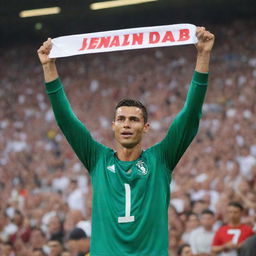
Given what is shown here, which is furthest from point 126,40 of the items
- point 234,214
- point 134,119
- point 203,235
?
point 203,235

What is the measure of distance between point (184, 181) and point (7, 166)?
539 centimetres

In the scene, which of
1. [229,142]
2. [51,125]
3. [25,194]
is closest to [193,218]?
[229,142]

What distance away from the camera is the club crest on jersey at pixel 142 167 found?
3.52 metres

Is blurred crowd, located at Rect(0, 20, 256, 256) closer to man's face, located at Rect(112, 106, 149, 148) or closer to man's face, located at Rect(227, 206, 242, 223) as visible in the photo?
man's face, located at Rect(227, 206, 242, 223)

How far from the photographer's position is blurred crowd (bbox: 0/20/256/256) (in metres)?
8.75

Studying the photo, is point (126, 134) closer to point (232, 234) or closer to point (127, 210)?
point (127, 210)

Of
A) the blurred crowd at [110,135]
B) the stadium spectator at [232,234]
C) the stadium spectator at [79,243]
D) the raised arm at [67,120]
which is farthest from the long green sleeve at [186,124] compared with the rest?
the stadium spectator at [232,234]

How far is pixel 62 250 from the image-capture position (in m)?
7.35

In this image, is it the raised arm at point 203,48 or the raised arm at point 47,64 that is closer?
the raised arm at point 203,48

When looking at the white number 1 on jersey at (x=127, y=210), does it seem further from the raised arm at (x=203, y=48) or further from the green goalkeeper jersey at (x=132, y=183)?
the raised arm at (x=203, y=48)

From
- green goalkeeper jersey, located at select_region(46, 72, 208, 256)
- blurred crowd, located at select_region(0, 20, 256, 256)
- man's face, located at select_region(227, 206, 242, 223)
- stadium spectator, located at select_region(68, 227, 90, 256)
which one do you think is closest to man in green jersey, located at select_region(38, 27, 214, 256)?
green goalkeeper jersey, located at select_region(46, 72, 208, 256)

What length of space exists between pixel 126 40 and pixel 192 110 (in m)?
0.54

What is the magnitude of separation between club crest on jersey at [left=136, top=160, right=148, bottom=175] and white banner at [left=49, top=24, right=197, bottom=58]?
0.61 metres

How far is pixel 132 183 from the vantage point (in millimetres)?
3496
